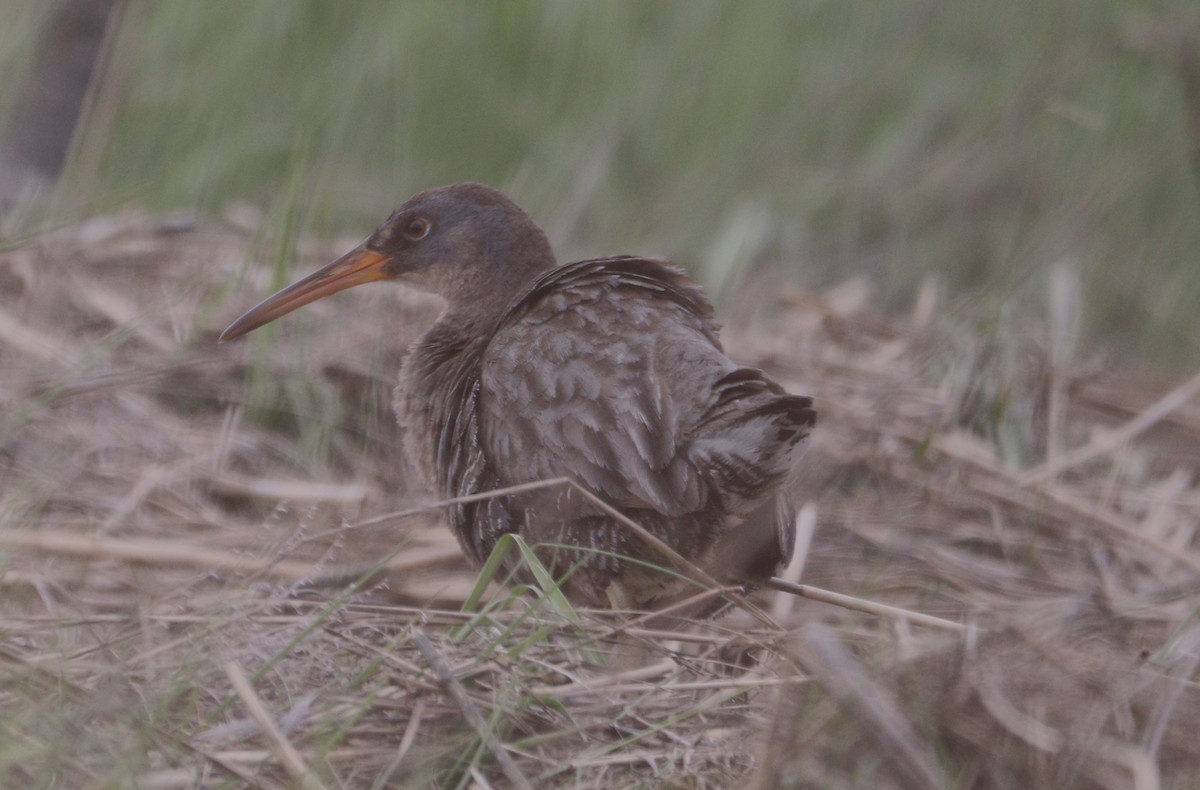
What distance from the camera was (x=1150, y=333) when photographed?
5.25m

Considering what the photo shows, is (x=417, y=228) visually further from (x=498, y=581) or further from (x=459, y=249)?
(x=498, y=581)

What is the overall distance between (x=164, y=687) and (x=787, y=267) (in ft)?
12.0

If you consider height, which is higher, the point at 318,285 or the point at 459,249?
the point at 459,249

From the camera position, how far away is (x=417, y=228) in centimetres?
382

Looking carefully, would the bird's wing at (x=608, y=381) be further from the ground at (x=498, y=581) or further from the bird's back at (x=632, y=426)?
the ground at (x=498, y=581)

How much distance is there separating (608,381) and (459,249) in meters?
0.97

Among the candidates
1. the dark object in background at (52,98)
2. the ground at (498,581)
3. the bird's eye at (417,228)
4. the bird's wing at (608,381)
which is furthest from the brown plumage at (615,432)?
A: the dark object in background at (52,98)

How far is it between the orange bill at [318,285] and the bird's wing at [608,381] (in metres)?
0.62

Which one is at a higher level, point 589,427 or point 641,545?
point 589,427

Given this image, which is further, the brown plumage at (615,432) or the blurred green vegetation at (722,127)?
the blurred green vegetation at (722,127)

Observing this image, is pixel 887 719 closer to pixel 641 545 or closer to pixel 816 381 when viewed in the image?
pixel 641 545

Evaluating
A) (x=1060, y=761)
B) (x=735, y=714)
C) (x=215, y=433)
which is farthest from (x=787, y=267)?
(x=1060, y=761)

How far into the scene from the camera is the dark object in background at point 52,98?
4539mm

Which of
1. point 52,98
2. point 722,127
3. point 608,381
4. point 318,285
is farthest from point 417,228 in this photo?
point 722,127
